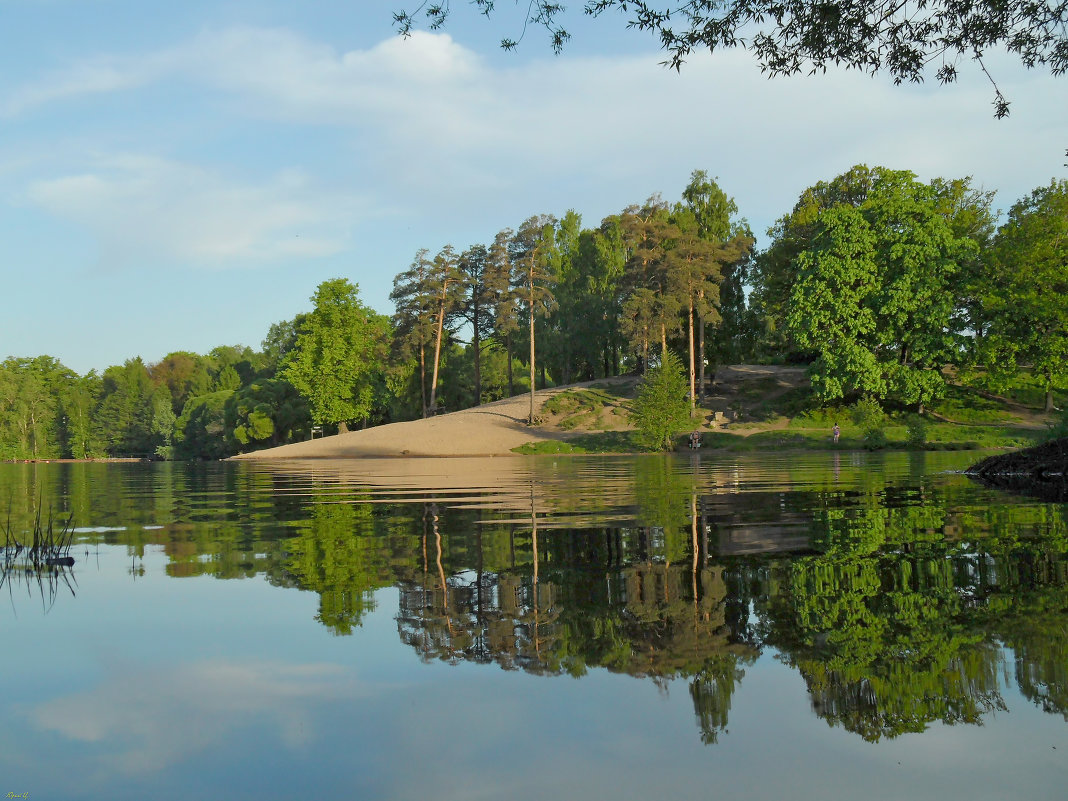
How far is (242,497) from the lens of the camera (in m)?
24.3

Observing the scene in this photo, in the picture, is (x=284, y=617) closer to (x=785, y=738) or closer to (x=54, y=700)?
(x=54, y=700)

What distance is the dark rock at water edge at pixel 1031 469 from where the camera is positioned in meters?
19.9

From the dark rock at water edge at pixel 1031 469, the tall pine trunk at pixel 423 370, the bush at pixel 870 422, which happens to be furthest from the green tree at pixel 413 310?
the dark rock at water edge at pixel 1031 469

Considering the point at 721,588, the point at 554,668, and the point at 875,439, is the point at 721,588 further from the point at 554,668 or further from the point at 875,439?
the point at 875,439

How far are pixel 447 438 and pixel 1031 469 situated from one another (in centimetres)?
4355

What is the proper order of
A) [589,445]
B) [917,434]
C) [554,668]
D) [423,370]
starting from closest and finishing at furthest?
1. [554,668]
2. [917,434]
3. [589,445]
4. [423,370]

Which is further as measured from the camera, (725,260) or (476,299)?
(476,299)

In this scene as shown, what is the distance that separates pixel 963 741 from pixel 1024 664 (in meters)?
1.38

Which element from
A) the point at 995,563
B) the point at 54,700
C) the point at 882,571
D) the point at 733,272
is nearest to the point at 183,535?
the point at 54,700

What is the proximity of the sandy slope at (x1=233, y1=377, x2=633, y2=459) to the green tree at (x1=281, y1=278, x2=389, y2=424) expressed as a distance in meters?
11.3

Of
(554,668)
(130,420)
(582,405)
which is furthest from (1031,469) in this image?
(130,420)

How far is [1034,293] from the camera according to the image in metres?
49.3

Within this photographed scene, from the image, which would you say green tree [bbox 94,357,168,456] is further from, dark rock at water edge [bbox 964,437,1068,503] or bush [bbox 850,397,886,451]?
dark rock at water edge [bbox 964,437,1068,503]

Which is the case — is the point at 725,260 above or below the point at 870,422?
above
